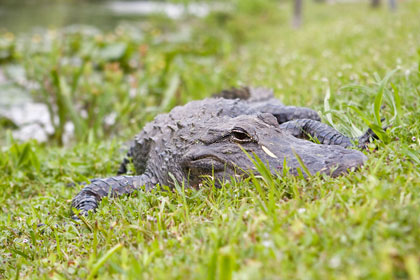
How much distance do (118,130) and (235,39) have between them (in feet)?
27.4

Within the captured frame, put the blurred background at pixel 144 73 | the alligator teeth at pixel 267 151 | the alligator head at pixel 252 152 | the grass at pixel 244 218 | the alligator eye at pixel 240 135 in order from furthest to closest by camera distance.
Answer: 1. the blurred background at pixel 144 73
2. the alligator eye at pixel 240 135
3. the alligator teeth at pixel 267 151
4. the alligator head at pixel 252 152
5. the grass at pixel 244 218

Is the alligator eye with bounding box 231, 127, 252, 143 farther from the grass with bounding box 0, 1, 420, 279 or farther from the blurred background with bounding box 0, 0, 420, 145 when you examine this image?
the blurred background with bounding box 0, 0, 420, 145

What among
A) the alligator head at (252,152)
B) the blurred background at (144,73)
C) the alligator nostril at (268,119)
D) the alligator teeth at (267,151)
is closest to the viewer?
the alligator head at (252,152)

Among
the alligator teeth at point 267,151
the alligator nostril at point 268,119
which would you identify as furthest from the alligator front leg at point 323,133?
the alligator teeth at point 267,151

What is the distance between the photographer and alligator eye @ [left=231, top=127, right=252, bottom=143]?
2594 millimetres

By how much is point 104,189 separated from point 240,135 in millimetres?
1182

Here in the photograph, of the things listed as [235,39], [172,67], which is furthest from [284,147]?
[235,39]

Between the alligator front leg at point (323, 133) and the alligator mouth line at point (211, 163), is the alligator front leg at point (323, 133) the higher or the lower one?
the higher one

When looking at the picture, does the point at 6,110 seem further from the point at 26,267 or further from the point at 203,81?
the point at 26,267

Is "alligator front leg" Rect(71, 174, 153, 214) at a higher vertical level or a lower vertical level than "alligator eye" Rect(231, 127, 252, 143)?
lower

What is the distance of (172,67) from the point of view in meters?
8.23

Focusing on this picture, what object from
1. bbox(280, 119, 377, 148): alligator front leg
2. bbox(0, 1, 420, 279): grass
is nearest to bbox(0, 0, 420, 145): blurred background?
bbox(280, 119, 377, 148): alligator front leg

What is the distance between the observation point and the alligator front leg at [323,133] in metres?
2.66

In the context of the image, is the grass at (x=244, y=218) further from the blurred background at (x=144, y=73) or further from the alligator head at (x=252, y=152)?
the blurred background at (x=144, y=73)
